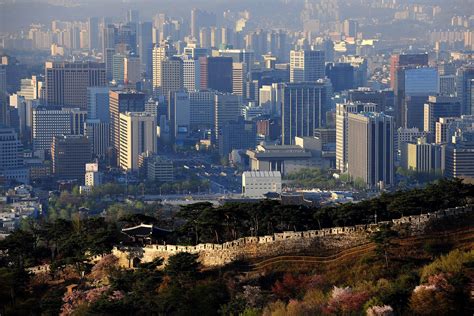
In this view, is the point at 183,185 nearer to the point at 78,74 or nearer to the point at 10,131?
the point at 10,131

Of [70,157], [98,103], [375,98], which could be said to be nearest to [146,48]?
[98,103]

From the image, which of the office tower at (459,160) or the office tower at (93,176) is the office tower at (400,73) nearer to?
the office tower at (459,160)

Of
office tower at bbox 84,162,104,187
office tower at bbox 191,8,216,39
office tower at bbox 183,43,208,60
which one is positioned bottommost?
office tower at bbox 84,162,104,187

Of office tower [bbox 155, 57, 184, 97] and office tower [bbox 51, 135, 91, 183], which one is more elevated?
office tower [bbox 155, 57, 184, 97]

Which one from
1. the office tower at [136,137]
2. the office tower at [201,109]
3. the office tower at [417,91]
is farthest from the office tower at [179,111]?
the office tower at [417,91]

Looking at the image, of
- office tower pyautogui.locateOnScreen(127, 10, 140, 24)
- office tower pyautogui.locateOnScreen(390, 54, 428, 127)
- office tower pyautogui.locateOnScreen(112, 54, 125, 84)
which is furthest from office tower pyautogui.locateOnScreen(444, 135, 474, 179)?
office tower pyautogui.locateOnScreen(127, 10, 140, 24)

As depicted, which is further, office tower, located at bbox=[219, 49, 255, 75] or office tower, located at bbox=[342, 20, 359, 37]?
office tower, located at bbox=[342, 20, 359, 37]

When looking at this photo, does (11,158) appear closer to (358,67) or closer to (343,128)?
(343,128)

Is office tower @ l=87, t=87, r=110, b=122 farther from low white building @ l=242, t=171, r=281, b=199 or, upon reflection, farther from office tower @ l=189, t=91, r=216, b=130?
low white building @ l=242, t=171, r=281, b=199
